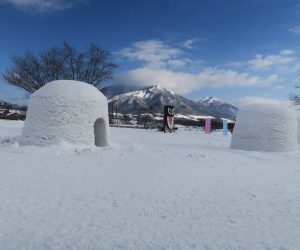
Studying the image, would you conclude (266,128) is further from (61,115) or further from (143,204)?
(143,204)

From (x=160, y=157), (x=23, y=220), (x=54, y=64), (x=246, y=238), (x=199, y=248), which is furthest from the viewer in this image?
(x=54, y=64)

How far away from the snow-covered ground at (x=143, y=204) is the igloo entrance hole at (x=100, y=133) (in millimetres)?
3023

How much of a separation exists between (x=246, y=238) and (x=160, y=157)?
6165 mm

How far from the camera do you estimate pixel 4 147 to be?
10258 mm

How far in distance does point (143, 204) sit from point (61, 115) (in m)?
6.28

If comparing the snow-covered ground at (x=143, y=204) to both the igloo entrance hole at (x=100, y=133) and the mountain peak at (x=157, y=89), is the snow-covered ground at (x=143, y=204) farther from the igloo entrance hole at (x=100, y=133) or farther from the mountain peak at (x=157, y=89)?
the mountain peak at (x=157, y=89)

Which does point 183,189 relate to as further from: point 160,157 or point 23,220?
point 160,157

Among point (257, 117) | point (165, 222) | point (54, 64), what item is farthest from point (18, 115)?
point (165, 222)

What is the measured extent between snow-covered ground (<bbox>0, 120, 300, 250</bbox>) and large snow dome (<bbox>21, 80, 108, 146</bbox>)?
5.31 ft

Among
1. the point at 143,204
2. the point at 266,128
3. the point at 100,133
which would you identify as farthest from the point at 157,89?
the point at 143,204

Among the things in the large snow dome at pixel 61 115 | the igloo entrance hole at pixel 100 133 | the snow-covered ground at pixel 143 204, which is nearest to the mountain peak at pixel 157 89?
the igloo entrance hole at pixel 100 133

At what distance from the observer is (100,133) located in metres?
12.3

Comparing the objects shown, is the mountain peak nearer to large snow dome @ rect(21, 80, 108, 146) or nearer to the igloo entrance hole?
the igloo entrance hole

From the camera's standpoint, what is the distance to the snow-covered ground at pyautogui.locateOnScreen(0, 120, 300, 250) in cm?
389
